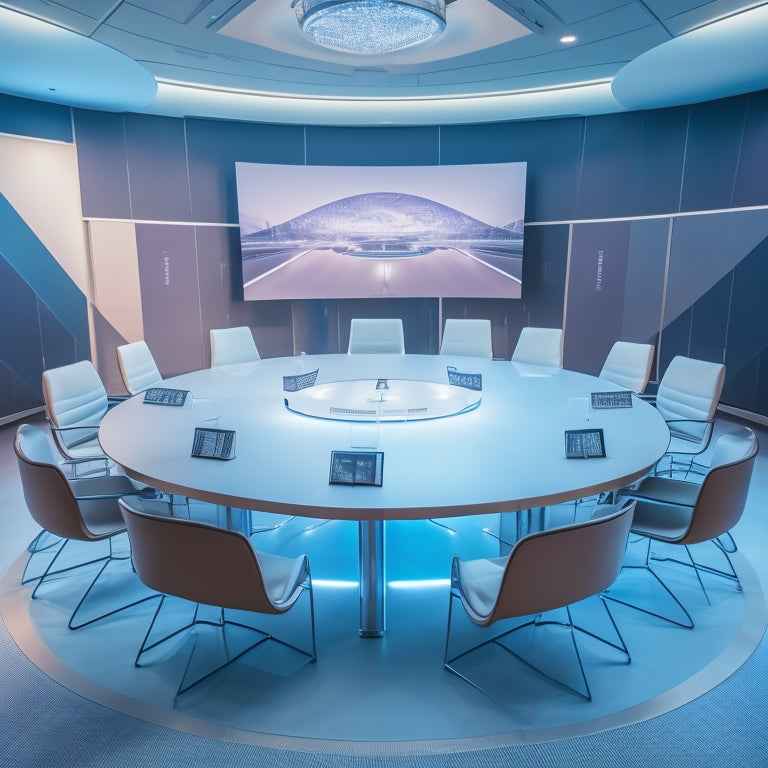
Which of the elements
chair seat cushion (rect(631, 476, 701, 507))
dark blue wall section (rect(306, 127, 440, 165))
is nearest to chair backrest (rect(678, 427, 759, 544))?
chair seat cushion (rect(631, 476, 701, 507))

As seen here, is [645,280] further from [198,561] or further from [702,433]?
[198,561]

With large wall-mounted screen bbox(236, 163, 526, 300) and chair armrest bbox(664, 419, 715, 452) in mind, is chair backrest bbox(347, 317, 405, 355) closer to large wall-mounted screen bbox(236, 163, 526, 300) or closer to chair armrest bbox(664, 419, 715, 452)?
large wall-mounted screen bbox(236, 163, 526, 300)

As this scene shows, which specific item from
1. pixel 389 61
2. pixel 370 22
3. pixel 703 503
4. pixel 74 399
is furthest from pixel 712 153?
pixel 74 399

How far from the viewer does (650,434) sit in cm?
275

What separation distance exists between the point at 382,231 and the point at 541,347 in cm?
300

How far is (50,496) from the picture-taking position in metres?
2.35

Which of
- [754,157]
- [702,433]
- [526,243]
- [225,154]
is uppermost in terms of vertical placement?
[225,154]

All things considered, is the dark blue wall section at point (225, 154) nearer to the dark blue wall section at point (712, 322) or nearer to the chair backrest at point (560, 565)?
the dark blue wall section at point (712, 322)

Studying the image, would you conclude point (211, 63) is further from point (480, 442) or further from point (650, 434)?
point (650, 434)

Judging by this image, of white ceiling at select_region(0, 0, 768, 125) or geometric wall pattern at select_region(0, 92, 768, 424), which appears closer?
white ceiling at select_region(0, 0, 768, 125)

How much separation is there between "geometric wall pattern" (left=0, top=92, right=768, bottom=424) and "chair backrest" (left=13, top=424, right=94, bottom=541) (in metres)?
4.08

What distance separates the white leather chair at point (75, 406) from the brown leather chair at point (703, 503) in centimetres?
291

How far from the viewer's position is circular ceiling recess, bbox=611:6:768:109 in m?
4.20

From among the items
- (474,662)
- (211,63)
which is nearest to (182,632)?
(474,662)
